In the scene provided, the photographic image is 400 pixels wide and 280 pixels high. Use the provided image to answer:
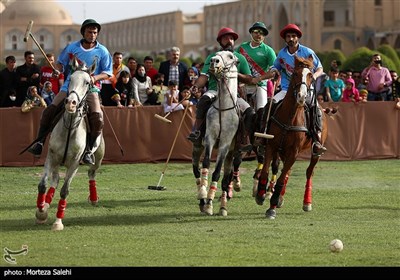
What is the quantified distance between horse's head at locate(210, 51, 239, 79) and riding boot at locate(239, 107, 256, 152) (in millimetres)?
482

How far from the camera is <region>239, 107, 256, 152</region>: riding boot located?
15.1 meters

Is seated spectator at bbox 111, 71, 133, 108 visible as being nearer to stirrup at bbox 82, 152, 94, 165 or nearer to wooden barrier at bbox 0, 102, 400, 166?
wooden barrier at bbox 0, 102, 400, 166

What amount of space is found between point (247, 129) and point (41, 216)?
2872 millimetres

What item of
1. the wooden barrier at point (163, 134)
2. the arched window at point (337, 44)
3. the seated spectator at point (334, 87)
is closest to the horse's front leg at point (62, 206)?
the wooden barrier at point (163, 134)

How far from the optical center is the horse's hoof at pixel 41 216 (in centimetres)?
1349

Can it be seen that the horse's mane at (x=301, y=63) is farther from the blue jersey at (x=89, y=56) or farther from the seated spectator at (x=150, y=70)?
the seated spectator at (x=150, y=70)

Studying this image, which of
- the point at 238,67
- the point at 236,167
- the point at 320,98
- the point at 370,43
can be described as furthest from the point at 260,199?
the point at 370,43

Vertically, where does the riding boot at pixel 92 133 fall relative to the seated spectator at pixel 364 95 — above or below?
below

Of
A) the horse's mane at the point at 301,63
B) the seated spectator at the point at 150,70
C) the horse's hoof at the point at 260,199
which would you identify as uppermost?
the seated spectator at the point at 150,70

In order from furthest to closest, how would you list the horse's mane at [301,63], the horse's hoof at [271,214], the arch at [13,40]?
the arch at [13,40] < the horse's hoof at [271,214] < the horse's mane at [301,63]

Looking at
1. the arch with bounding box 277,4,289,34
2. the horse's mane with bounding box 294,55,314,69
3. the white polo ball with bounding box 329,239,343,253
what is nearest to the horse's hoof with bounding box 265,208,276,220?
the horse's mane with bounding box 294,55,314,69

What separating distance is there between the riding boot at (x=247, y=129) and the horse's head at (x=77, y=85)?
224 cm

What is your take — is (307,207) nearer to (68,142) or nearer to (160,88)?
(68,142)

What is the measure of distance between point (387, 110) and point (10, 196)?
994 centimetres
